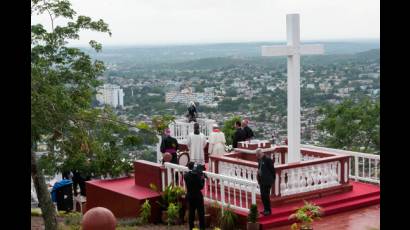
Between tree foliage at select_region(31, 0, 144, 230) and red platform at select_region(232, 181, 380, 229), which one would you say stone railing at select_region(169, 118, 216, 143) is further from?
red platform at select_region(232, 181, 380, 229)

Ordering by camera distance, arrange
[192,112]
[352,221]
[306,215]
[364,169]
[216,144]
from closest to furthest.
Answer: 1. [306,215]
2. [352,221]
3. [364,169]
4. [216,144]
5. [192,112]

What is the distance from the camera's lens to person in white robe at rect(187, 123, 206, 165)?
1745 cm

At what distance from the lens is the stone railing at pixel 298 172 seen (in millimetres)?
14594

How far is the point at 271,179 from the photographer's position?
1344 cm

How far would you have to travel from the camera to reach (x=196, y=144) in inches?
692

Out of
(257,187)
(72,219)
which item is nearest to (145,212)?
(72,219)

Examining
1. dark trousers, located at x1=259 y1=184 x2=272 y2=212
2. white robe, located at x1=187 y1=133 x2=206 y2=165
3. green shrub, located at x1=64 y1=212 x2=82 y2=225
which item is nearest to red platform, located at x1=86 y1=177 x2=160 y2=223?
green shrub, located at x1=64 y1=212 x2=82 y2=225

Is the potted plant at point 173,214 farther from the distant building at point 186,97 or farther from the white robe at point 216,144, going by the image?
the distant building at point 186,97

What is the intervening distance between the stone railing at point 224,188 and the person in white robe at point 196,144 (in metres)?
1.78

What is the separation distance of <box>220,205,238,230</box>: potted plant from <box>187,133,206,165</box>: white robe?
4124 mm

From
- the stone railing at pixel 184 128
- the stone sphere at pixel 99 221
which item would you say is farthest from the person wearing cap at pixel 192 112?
the stone sphere at pixel 99 221

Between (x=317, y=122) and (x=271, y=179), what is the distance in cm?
1593

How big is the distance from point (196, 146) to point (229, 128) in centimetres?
552

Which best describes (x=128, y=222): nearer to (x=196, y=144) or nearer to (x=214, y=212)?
(x=214, y=212)
